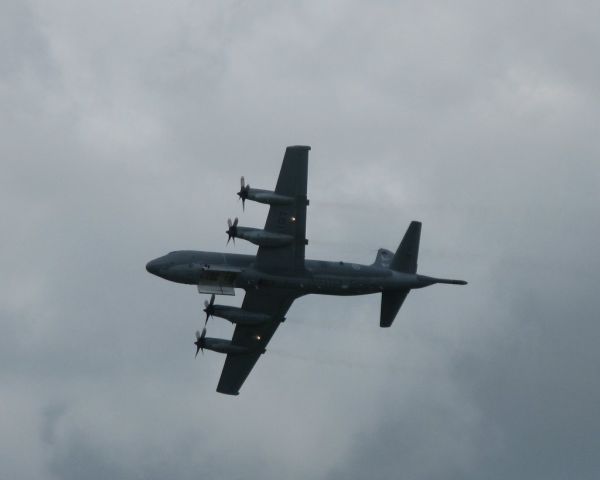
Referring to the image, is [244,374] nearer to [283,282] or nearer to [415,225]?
[283,282]

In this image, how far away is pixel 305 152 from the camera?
3536 inches

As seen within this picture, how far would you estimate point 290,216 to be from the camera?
91.0 m

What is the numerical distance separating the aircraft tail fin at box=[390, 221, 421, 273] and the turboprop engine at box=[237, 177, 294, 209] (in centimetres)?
915

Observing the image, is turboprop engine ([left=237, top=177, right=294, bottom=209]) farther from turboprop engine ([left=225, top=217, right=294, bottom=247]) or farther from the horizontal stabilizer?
the horizontal stabilizer

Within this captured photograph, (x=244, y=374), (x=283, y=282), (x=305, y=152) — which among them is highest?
(x=305, y=152)

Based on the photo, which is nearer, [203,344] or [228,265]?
[228,265]

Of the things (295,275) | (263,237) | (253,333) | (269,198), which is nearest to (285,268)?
(295,275)

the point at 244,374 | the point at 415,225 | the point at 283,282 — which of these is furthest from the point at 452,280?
the point at 244,374

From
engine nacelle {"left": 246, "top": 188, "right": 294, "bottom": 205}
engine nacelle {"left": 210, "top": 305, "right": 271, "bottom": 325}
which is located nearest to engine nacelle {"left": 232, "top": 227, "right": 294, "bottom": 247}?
engine nacelle {"left": 246, "top": 188, "right": 294, "bottom": 205}

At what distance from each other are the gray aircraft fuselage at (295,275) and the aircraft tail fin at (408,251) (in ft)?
1.96

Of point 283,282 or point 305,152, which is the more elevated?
point 305,152

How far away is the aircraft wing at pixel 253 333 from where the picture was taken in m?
96.2

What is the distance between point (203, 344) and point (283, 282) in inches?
396

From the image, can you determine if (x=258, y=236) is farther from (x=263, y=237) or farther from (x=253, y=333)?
(x=253, y=333)
